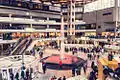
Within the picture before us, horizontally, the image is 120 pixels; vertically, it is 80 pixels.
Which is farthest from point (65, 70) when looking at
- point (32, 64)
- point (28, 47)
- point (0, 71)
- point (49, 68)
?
point (28, 47)

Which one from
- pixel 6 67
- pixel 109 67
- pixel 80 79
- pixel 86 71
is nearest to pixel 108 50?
pixel 86 71

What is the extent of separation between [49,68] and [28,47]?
14609 mm

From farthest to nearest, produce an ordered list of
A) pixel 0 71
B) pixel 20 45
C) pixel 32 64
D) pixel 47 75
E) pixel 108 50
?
1. pixel 20 45
2. pixel 108 50
3. pixel 32 64
4. pixel 47 75
5. pixel 0 71

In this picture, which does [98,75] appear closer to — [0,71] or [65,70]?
[65,70]

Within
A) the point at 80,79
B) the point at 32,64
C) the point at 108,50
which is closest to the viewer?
the point at 80,79

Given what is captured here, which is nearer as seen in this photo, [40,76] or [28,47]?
[40,76]

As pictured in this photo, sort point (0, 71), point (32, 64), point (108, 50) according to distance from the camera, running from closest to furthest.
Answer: point (0, 71) → point (32, 64) → point (108, 50)

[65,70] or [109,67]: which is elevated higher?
[109,67]

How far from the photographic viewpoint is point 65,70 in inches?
959

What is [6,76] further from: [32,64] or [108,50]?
[108,50]

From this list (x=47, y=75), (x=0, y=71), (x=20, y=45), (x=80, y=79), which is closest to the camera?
(x=80, y=79)

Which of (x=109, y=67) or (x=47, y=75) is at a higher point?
(x=109, y=67)

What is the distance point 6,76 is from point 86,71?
34.3 ft

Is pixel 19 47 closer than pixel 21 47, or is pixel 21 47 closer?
pixel 19 47
